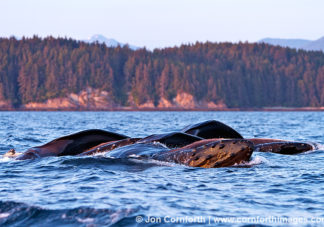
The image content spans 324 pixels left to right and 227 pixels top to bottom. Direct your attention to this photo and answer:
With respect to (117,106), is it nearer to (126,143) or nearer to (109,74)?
(109,74)

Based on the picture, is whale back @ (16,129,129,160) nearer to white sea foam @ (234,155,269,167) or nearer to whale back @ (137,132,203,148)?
whale back @ (137,132,203,148)

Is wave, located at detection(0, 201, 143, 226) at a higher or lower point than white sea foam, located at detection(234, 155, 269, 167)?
lower

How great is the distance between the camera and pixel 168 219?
7.06 m

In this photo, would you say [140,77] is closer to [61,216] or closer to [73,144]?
[73,144]

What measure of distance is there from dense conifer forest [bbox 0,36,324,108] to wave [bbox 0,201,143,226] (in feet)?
509

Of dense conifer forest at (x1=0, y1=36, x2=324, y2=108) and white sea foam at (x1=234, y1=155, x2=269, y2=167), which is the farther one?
dense conifer forest at (x1=0, y1=36, x2=324, y2=108)

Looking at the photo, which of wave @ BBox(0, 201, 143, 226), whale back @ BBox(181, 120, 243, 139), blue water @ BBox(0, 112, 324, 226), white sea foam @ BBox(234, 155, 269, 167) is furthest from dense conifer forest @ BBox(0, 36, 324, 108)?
wave @ BBox(0, 201, 143, 226)

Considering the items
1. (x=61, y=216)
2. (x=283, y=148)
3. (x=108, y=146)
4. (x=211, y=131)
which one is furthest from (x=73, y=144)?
(x=61, y=216)

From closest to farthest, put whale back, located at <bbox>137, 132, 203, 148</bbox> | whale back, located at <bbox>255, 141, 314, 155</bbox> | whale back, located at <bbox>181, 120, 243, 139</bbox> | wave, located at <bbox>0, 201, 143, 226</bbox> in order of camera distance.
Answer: wave, located at <bbox>0, 201, 143, 226</bbox>
whale back, located at <bbox>137, 132, 203, 148</bbox>
whale back, located at <bbox>181, 120, 243, 139</bbox>
whale back, located at <bbox>255, 141, 314, 155</bbox>

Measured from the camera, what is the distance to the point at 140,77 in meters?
172

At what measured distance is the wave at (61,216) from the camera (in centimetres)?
696

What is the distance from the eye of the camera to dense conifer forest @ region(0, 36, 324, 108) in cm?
16475

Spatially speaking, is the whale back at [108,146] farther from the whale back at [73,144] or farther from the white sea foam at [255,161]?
the white sea foam at [255,161]

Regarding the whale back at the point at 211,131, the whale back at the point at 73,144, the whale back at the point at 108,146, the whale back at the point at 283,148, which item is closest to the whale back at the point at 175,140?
the whale back at the point at 108,146
